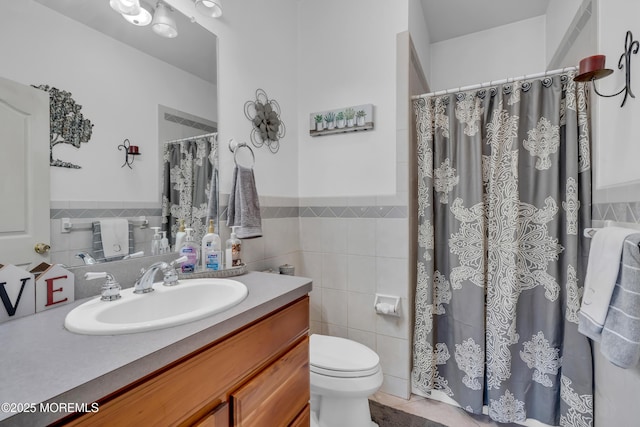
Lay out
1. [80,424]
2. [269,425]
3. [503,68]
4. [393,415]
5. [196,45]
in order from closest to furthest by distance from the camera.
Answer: [80,424]
[269,425]
[196,45]
[393,415]
[503,68]

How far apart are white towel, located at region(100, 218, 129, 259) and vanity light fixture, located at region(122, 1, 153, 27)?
766 millimetres

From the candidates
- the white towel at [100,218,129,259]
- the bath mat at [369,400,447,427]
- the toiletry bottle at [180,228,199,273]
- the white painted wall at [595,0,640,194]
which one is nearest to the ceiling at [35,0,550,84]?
the white towel at [100,218,129,259]

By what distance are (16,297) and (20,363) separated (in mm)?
333

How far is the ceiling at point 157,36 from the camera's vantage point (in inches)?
38.0

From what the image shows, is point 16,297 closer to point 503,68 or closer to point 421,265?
point 421,265

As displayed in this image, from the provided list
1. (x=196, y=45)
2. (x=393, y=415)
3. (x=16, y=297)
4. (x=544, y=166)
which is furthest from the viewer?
(x=393, y=415)

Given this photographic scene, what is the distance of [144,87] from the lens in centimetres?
115

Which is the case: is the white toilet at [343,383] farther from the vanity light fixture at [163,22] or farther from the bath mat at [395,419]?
the vanity light fixture at [163,22]

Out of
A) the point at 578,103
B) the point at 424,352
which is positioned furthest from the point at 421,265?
the point at 578,103

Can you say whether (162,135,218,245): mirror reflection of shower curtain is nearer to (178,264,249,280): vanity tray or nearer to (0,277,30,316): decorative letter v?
(178,264,249,280): vanity tray

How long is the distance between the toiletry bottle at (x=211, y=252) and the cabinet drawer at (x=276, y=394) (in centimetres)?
52

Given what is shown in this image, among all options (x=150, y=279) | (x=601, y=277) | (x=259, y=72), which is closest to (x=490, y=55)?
(x=259, y=72)

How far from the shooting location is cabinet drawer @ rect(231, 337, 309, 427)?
0.79m

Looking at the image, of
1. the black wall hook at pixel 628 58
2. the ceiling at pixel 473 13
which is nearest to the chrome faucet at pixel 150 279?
the black wall hook at pixel 628 58
